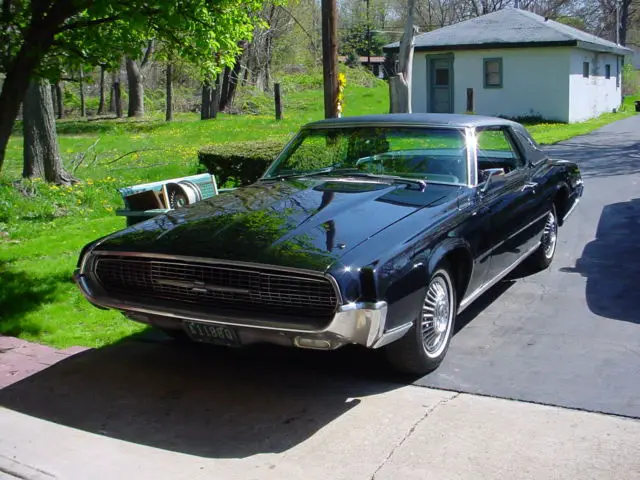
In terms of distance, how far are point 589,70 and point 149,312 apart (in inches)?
1060

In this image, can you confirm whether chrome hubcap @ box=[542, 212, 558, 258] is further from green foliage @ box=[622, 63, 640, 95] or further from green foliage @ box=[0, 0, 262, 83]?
green foliage @ box=[622, 63, 640, 95]

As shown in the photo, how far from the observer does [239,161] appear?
35.1ft

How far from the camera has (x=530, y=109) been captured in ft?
85.1

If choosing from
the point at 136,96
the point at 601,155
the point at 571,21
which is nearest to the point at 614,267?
the point at 601,155

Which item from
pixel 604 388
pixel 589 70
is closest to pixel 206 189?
pixel 604 388

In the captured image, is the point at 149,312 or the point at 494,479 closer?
the point at 494,479

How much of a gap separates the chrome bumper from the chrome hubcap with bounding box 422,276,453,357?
37 cm

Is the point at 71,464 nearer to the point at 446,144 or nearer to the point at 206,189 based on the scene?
the point at 446,144

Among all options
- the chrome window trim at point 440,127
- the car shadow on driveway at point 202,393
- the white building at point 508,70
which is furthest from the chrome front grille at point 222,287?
the white building at point 508,70

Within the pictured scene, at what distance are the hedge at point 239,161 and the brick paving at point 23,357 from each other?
519cm

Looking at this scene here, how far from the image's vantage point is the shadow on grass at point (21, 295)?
20.0 feet

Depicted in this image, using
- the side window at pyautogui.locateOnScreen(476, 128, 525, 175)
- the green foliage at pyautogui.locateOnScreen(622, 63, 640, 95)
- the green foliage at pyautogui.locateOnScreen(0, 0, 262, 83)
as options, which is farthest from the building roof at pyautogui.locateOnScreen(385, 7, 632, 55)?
the side window at pyautogui.locateOnScreen(476, 128, 525, 175)

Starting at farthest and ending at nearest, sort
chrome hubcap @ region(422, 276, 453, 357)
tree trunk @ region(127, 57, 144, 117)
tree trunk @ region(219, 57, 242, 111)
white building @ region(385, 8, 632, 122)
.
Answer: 1. tree trunk @ region(127, 57, 144, 117)
2. tree trunk @ region(219, 57, 242, 111)
3. white building @ region(385, 8, 632, 122)
4. chrome hubcap @ region(422, 276, 453, 357)

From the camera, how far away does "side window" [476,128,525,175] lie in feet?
20.8
